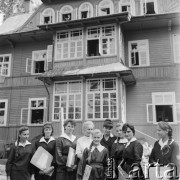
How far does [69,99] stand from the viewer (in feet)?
44.9

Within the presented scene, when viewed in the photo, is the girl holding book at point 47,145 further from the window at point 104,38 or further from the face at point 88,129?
the window at point 104,38

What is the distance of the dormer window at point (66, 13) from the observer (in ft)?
54.7

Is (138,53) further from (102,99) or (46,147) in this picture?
(46,147)

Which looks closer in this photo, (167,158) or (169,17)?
(167,158)

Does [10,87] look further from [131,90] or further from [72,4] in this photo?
[131,90]

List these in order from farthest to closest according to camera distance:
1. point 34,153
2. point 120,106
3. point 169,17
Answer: point 169,17, point 120,106, point 34,153

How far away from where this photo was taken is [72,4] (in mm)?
16719

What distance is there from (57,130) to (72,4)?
28.6ft

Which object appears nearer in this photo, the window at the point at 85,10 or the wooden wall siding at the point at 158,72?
the wooden wall siding at the point at 158,72

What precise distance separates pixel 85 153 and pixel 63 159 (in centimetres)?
53

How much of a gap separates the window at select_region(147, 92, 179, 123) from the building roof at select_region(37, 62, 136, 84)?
1779mm

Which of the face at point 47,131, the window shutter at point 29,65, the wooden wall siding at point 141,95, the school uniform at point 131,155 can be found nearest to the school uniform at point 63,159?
the face at point 47,131

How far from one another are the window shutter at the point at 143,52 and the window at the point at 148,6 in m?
2.03

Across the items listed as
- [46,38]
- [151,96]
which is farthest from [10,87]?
[151,96]
